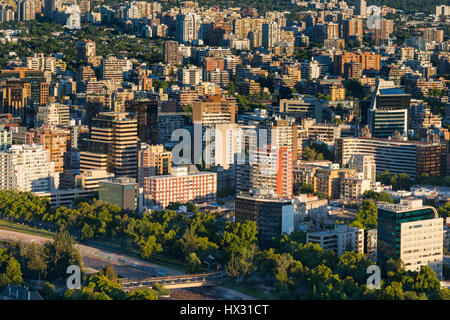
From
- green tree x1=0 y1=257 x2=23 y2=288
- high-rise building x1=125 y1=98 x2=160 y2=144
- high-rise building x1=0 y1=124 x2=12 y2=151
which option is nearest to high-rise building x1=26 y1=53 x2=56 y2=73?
high-rise building x1=125 y1=98 x2=160 y2=144

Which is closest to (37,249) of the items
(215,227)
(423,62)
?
(215,227)

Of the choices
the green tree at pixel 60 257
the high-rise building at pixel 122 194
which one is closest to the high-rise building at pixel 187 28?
the high-rise building at pixel 122 194

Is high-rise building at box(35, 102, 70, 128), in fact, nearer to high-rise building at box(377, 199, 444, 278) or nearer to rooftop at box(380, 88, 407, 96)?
rooftop at box(380, 88, 407, 96)

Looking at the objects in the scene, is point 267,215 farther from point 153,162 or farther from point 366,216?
point 153,162

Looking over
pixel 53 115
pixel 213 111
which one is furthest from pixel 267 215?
pixel 53 115

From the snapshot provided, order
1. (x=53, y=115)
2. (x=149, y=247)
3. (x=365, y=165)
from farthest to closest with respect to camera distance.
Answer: (x=53, y=115) → (x=365, y=165) → (x=149, y=247)
